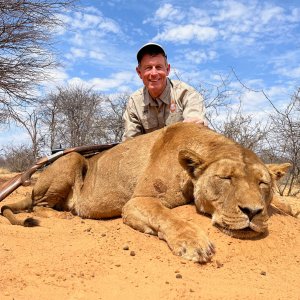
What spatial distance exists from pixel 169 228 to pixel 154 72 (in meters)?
2.85

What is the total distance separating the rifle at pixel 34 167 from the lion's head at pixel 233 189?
2.49 metres

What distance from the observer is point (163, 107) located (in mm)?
6320

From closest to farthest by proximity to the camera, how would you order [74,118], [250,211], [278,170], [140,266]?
[140,266] → [250,211] → [278,170] → [74,118]

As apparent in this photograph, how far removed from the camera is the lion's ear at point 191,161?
4.09 metres

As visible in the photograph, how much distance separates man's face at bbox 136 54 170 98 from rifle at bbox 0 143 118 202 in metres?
1.12

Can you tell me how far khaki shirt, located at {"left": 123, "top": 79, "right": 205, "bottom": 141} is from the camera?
6070 mm

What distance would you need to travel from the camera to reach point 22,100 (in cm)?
1594

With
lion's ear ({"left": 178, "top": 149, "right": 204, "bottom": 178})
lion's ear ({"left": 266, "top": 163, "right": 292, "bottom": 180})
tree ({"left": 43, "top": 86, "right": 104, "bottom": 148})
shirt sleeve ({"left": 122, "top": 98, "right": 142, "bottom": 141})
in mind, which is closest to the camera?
lion's ear ({"left": 178, "top": 149, "right": 204, "bottom": 178})

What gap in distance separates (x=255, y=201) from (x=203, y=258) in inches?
26.6

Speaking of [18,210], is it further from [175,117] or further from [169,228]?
[169,228]

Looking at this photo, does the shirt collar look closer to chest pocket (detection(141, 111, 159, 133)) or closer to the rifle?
chest pocket (detection(141, 111, 159, 133))

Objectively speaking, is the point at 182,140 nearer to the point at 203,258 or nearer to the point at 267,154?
the point at 203,258

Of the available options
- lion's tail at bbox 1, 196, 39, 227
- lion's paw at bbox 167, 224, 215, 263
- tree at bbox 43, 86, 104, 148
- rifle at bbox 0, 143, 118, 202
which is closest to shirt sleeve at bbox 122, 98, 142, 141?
rifle at bbox 0, 143, 118, 202

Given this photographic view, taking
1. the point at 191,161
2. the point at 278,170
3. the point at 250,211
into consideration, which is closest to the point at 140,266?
the point at 250,211
